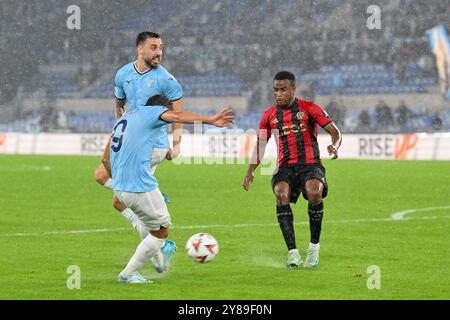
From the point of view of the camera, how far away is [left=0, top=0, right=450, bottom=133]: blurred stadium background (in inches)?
1443

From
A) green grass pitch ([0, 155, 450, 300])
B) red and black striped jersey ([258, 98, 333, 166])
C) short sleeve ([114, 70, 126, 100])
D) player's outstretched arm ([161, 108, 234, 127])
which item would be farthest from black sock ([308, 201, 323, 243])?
player's outstretched arm ([161, 108, 234, 127])

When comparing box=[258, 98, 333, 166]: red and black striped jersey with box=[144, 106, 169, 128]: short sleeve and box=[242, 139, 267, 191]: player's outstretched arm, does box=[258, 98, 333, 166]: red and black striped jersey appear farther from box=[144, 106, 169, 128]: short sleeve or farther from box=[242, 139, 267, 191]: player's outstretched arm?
box=[144, 106, 169, 128]: short sleeve

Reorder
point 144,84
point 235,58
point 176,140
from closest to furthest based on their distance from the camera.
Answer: point 144,84
point 176,140
point 235,58

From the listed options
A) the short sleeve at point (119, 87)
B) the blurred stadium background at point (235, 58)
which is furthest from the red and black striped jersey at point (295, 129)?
the blurred stadium background at point (235, 58)

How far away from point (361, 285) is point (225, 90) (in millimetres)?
31365

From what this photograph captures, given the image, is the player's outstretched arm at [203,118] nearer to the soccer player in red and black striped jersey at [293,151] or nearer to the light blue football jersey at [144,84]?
the light blue football jersey at [144,84]

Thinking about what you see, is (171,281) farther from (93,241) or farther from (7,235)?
(7,235)

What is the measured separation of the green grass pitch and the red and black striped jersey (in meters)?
1.03

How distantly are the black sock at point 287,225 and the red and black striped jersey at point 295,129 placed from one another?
51 cm

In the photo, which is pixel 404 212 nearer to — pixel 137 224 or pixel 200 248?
pixel 137 224

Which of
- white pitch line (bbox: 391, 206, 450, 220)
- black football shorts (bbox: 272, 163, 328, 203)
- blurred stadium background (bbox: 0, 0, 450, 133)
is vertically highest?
blurred stadium background (bbox: 0, 0, 450, 133)

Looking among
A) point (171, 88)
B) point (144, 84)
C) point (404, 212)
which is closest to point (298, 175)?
point (171, 88)

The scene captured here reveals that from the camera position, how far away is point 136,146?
26.8 ft

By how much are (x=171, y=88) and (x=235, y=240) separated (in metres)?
2.66
